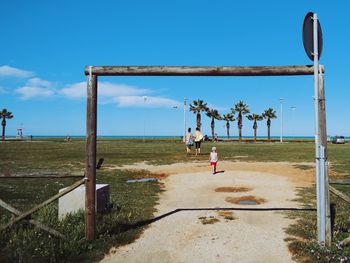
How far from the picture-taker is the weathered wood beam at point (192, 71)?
707 centimetres

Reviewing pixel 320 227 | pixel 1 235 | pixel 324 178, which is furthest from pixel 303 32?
pixel 1 235

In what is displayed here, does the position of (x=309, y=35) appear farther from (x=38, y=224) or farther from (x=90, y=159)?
(x=38, y=224)

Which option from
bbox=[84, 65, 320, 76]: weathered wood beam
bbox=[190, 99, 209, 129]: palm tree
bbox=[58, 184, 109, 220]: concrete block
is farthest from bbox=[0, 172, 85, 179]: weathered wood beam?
bbox=[190, 99, 209, 129]: palm tree

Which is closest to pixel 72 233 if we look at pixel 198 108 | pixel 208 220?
pixel 208 220

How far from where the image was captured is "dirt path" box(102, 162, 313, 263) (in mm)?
6180

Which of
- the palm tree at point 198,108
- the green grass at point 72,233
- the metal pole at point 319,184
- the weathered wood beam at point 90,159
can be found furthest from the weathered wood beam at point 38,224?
the palm tree at point 198,108

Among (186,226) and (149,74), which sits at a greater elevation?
(149,74)

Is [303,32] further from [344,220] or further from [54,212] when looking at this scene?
[54,212]

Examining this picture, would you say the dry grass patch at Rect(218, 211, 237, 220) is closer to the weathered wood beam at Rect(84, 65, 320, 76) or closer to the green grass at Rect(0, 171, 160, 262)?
the green grass at Rect(0, 171, 160, 262)

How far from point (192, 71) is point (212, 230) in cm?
372

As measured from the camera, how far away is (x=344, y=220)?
796 cm

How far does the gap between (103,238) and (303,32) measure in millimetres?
5960

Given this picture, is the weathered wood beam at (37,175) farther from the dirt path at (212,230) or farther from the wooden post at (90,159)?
the dirt path at (212,230)

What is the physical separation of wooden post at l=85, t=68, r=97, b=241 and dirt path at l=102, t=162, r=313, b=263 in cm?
89
